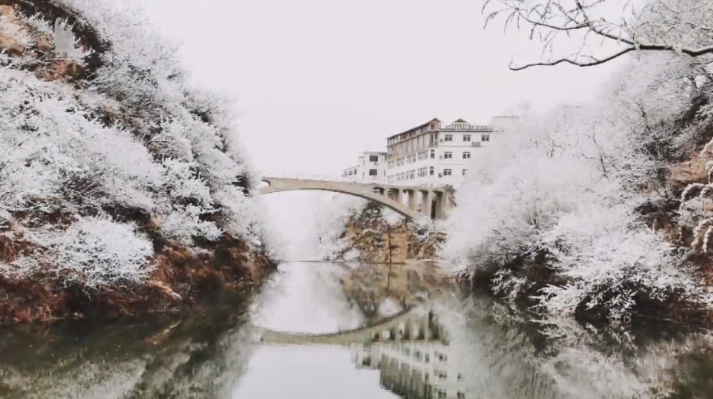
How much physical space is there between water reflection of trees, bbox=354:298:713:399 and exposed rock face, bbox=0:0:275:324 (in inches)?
284

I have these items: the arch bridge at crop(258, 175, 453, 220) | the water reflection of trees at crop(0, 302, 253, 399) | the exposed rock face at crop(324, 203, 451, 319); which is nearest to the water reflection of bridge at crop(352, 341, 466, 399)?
the water reflection of trees at crop(0, 302, 253, 399)

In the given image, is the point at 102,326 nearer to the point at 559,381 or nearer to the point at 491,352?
the point at 491,352

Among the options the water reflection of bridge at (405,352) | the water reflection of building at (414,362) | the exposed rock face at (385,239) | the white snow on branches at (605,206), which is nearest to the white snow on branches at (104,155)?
the water reflection of bridge at (405,352)

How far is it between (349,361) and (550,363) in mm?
3995

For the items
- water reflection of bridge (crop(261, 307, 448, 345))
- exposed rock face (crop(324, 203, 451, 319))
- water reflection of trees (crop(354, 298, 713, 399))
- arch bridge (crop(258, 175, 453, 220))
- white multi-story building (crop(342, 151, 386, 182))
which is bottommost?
water reflection of bridge (crop(261, 307, 448, 345))

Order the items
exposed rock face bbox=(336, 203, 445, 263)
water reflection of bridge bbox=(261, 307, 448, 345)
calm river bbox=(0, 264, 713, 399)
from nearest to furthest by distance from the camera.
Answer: calm river bbox=(0, 264, 713, 399)
water reflection of bridge bbox=(261, 307, 448, 345)
exposed rock face bbox=(336, 203, 445, 263)

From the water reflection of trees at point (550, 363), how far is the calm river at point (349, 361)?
0.03m

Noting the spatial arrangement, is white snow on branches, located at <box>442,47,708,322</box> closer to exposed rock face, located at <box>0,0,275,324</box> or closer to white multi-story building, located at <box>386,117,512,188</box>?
exposed rock face, located at <box>0,0,275,324</box>

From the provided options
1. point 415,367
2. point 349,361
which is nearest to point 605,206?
point 415,367

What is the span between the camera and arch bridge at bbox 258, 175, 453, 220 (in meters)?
54.6

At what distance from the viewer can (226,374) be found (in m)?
10.5

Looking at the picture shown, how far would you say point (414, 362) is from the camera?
12.5 metres

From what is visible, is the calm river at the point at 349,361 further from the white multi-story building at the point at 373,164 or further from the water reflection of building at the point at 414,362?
the white multi-story building at the point at 373,164

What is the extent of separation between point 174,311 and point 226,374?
8.42 m
